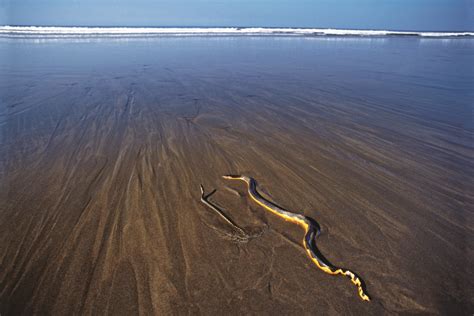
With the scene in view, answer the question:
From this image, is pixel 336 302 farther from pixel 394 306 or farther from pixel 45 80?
pixel 45 80

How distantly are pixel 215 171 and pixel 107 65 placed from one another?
10.7 meters

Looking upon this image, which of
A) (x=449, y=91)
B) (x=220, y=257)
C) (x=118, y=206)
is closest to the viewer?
(x=220, y=257)

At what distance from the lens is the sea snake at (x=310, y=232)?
7.90 ft

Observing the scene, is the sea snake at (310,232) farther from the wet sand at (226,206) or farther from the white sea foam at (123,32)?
the white sea foam at (123,32)

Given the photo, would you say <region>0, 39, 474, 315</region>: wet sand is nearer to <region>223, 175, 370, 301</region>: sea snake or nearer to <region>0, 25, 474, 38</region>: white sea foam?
<region>223, 175, 370, 301</region>: sea snake

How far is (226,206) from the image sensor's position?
338 cm

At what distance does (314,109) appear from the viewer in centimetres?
702

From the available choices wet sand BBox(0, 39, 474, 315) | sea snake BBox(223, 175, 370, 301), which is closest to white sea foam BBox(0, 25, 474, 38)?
wet sand BBox(0, 39, 474, 315)

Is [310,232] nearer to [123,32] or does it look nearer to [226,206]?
[226,206]

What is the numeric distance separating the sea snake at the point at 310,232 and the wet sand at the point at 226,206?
0.07 m

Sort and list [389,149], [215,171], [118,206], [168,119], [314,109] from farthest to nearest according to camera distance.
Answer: [314,109], [168,119], [389,149], [215,171], [118,206]

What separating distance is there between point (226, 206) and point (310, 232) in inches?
40.5

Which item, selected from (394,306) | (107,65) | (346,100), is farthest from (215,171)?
(107,65)

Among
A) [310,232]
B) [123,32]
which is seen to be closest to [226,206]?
[310,232]
